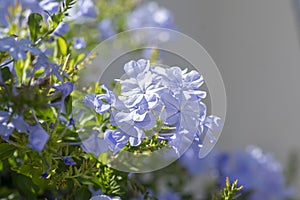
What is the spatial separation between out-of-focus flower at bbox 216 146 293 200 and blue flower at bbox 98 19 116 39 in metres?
0.24

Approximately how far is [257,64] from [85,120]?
4.36 feet

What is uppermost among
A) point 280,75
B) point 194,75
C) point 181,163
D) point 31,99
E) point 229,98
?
point 280,75

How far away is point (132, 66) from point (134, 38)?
48 cm

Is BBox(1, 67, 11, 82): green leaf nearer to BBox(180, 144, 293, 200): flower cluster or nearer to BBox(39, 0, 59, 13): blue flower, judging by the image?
BBox(39, 0, 59, 13): blue flower

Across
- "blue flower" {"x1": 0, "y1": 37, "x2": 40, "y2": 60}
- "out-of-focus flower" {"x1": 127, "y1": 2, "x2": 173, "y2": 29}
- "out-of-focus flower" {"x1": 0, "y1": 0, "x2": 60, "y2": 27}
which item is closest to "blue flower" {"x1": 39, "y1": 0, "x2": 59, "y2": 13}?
"out-of-focus flower" {"x1": 0, "y1": 0, "x2": 60, "y2": 27}

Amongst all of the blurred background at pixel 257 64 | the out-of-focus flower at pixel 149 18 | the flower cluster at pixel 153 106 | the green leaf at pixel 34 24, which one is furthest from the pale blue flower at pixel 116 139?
the blurred background at pixel 257 64

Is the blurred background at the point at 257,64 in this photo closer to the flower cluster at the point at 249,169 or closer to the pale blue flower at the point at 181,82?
the flower cluster at the point at 249,169

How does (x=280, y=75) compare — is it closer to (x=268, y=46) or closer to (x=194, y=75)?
(x=268, y=46)

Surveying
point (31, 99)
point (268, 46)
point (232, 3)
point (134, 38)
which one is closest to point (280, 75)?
point (268, 46)

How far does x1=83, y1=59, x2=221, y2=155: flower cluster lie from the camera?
0.36 m

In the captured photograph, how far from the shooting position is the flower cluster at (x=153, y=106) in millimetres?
361

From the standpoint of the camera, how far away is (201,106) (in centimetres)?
38

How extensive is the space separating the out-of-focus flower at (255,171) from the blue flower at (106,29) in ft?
0.80

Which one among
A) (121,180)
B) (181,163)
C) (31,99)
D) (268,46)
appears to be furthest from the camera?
(268,46)
